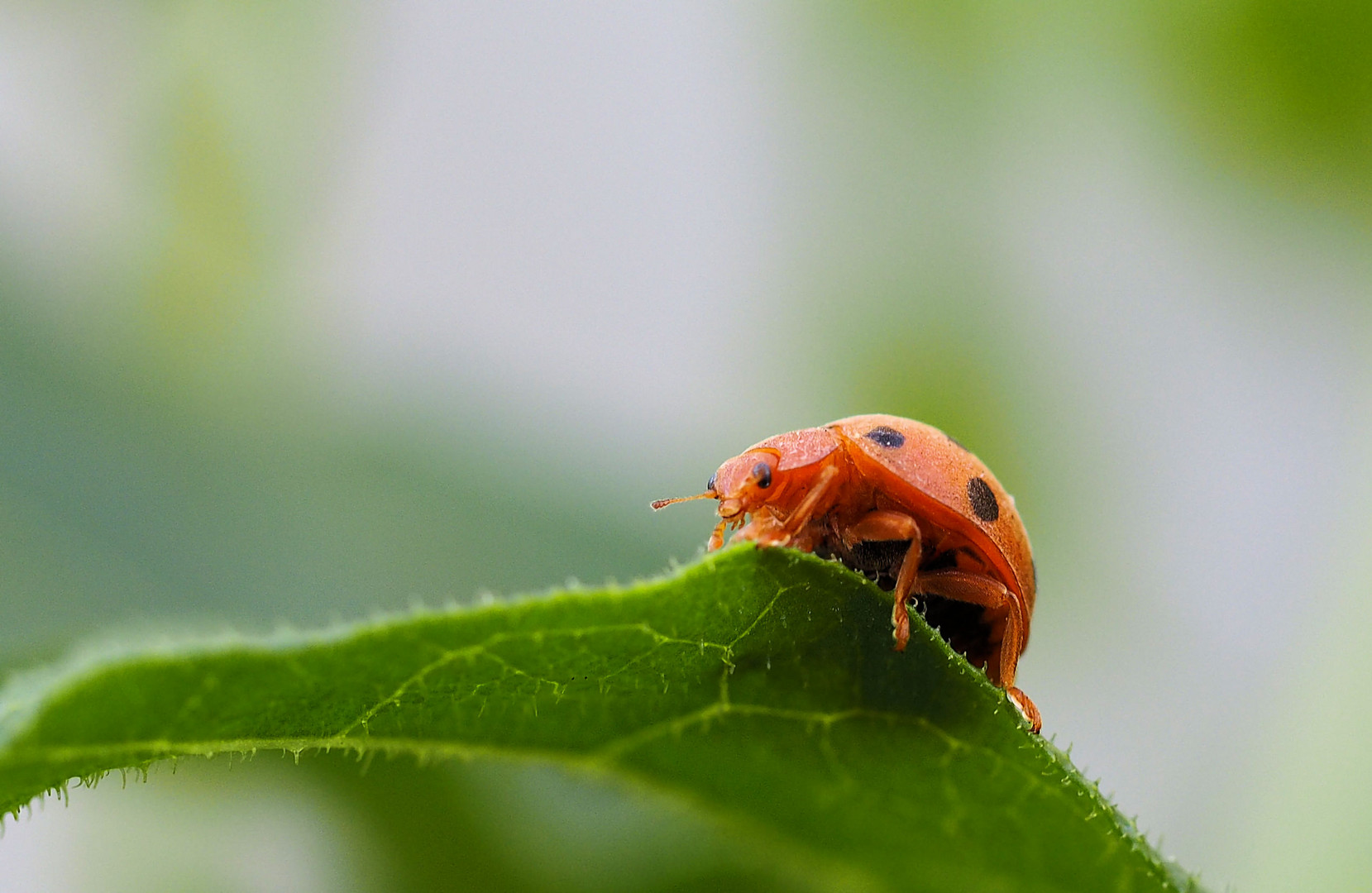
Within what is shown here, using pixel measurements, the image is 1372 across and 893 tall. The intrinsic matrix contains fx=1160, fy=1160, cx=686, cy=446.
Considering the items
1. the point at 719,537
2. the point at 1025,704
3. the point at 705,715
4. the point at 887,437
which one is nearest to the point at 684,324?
the point at 719,537

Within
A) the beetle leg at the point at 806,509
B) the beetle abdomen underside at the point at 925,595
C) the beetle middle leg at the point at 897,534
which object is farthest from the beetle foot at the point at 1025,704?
the beetle leg at the point at 806,509

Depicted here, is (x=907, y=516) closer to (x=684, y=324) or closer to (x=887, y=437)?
(x=887, y=437)

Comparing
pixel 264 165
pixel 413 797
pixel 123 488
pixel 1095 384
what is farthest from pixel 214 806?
pixel 1095 384

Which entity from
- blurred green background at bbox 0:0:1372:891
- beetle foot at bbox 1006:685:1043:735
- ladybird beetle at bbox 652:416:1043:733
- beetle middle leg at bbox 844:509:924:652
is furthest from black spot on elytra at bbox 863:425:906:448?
blurred green background at bbox 0:0:1372:891

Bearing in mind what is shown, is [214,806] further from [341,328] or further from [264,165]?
[264,165]

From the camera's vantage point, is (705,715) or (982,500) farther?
(982,500)

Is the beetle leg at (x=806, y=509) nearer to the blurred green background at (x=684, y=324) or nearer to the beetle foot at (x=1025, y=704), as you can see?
the beetle foot at (x=1025, y=704)

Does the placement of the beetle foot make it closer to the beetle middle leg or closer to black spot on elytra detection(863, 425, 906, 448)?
the beetle middle leg

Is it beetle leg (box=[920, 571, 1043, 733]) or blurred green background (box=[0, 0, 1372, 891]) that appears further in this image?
blurred green background (box=[0, 0, 1372, 891])
